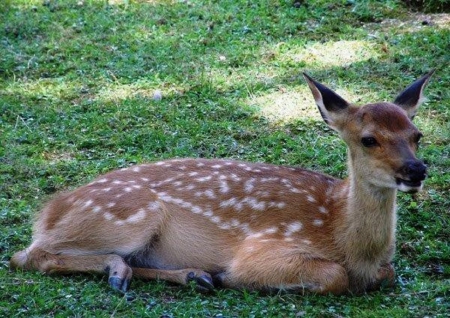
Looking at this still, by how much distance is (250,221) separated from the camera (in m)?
7.28

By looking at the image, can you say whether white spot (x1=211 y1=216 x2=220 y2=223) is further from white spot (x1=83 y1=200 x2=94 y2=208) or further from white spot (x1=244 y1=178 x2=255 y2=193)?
white spot (x1=83 y1=200 x2=94 y2=208)

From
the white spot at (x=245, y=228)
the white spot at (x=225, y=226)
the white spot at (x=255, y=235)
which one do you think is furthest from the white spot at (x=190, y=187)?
the white spot at (x=255, y=235)

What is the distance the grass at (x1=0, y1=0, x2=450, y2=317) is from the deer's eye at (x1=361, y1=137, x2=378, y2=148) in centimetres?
109

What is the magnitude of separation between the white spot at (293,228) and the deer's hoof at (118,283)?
1257 millimetres

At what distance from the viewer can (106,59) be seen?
38.6 ft

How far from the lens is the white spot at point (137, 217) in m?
7.21

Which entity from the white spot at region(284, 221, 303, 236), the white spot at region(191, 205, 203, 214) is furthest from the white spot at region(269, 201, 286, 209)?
the white spot at region(191, 205, 203, 214)

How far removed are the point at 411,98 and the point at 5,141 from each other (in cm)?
458

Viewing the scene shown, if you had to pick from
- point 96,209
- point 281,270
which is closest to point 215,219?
point 281,270

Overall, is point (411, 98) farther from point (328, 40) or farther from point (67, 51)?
point (67, 51)

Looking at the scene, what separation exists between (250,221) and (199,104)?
354 cm

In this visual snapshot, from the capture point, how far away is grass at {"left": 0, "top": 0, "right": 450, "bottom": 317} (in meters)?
6.73

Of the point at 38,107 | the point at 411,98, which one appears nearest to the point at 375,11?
the point at 38,107

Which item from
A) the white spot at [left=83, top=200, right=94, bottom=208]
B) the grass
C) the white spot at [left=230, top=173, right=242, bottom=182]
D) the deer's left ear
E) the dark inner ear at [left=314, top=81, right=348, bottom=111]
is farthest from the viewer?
the white spot at [left=230, top=173, right=242, bottom=182]
